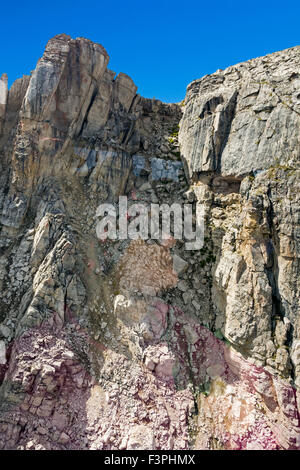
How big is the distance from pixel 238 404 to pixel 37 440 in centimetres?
1105

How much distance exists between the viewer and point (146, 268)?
1917 centimetres

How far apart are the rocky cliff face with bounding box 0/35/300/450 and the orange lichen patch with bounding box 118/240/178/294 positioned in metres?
0.10

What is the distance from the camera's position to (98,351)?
55.5 feet

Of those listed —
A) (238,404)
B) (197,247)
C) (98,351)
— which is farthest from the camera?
(197,247)

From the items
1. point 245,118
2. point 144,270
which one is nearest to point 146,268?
point 144,270

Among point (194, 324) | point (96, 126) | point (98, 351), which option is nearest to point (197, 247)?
point (194, 324)

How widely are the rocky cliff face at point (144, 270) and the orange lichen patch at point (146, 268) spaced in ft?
0.32

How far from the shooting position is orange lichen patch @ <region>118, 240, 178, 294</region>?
735 inches

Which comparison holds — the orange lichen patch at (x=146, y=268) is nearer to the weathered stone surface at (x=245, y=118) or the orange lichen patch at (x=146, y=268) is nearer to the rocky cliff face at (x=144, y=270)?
the rocky cliff face at (x=144, y=270)

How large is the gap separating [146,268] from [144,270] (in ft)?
0.70

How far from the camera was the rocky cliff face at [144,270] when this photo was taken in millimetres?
14883

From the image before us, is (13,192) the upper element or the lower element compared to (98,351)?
upper

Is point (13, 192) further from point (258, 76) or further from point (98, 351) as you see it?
point (258, 76)

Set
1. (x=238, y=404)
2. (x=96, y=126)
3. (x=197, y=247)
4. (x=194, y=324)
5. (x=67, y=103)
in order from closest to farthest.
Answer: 1. (x=238, y=404)
2. (x=194, y=324)
3. (x=197, y=247)
4. (x=67, y=103)
5. (x=96, y=126)
